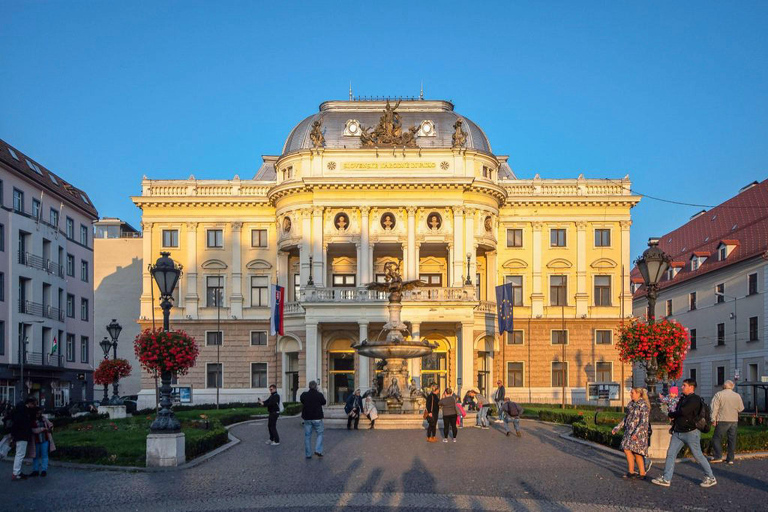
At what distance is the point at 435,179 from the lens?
6062 centimetres

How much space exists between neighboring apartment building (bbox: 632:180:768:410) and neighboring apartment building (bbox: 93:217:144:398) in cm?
4851

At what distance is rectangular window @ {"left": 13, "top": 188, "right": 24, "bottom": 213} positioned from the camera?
57094mm

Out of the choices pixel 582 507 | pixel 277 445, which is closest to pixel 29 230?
pixel 277 445

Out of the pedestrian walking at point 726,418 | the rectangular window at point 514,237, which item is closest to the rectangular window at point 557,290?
the rectangular window at point 514,237

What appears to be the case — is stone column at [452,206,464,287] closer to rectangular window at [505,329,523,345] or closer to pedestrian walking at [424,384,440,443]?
rectangular window at [505,329,523,345]

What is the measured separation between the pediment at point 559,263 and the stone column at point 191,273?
25136 millimetres

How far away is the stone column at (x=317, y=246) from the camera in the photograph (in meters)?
61.0

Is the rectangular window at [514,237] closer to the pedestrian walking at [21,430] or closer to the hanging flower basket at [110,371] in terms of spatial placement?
the hanging flower basket at [110,371]

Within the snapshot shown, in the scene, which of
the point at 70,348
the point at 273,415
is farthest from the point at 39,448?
the point at 70,348

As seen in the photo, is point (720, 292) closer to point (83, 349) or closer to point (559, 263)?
point (559, 263)

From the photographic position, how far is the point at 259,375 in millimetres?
65250

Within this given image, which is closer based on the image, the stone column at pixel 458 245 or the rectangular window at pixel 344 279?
the stone column at pixel 458 245

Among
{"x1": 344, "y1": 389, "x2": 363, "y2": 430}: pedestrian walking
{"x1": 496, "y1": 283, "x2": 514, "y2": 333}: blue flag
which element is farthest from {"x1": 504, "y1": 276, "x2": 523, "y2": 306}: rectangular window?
{"x1": 344, "y1": 389, "x2": 363, "y2": 430}: pedestrian walking

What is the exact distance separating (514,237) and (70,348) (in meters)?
32.5
